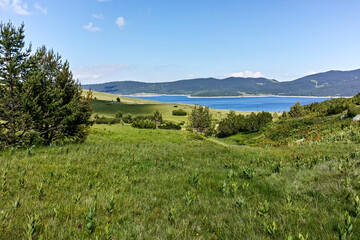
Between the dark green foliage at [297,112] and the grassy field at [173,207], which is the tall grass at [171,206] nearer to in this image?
the grassy field at [173,207]

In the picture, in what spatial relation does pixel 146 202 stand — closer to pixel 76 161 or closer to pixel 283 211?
pixel 283 211

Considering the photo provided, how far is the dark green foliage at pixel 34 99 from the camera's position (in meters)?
12.0

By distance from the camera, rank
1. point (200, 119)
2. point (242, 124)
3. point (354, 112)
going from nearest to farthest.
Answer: point (354, 112) < point (200, 119) < point (242, 124)

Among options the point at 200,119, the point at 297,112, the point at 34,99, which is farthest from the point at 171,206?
the point at 297,112

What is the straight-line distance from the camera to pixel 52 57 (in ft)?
52.2

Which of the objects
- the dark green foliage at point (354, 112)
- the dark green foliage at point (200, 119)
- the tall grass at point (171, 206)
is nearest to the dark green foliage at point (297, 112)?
the dark green foliage at point (200, 119)

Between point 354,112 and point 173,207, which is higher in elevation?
point 173,207

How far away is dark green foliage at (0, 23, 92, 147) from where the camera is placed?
39.3 ft

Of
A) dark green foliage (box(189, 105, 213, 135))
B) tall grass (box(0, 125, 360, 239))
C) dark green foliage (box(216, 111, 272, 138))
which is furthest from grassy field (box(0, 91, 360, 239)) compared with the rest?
dark green foliage (box(216, 111, 272, 138))

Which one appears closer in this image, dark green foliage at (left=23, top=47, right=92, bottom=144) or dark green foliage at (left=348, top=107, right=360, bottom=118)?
dark green foliage at (left=23, top=47, right=92, bottom=144)

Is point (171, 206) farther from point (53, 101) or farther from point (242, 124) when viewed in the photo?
point (242, 124)

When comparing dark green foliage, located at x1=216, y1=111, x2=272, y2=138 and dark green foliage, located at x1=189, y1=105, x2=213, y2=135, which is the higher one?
dark green foliage, located at x1=189, y1=105, x2=213, y2=135

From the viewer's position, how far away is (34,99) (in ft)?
40.5

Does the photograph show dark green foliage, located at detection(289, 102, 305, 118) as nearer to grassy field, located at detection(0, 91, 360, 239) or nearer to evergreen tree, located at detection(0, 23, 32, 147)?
grassy field, located at detection(0, 91, 360, 239)
